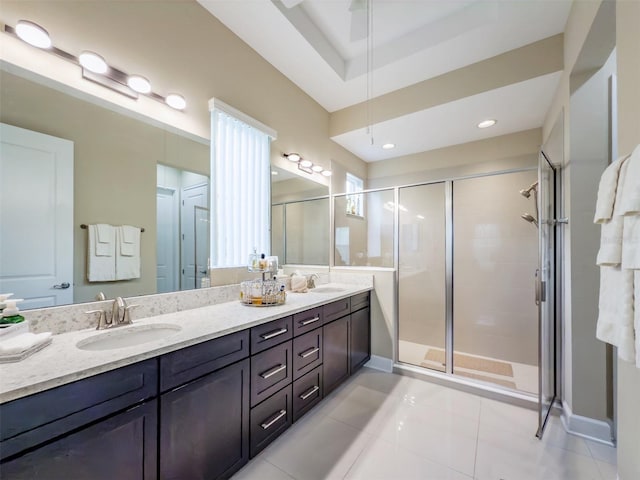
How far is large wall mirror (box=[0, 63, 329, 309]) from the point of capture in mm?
1173

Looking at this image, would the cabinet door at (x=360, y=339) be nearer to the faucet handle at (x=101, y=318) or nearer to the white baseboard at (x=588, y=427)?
the white baseboard at (x=588, y=427)

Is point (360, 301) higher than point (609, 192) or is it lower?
lower

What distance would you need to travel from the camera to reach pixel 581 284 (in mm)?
1741

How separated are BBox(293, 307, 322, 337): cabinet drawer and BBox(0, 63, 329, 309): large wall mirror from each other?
74 centimetres

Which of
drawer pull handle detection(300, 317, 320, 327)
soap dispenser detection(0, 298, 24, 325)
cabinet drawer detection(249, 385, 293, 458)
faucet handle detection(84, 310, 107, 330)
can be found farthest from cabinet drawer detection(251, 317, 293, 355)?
soap dispenser detection(0, 298, 24, 325)

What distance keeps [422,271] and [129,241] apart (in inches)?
111

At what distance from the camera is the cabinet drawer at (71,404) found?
2.40 feet

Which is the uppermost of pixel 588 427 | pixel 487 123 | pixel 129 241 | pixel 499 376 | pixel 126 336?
pixel 487 123

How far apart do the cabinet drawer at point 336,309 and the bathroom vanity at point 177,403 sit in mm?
108

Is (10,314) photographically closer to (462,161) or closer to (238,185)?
(238,185)

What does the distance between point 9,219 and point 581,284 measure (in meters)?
3.16

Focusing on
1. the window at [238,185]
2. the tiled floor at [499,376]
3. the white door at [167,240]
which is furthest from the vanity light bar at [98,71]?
the tiled floor at [499,376]

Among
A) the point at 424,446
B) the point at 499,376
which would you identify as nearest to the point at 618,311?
the point at 424,446

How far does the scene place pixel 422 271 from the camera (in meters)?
3.07
